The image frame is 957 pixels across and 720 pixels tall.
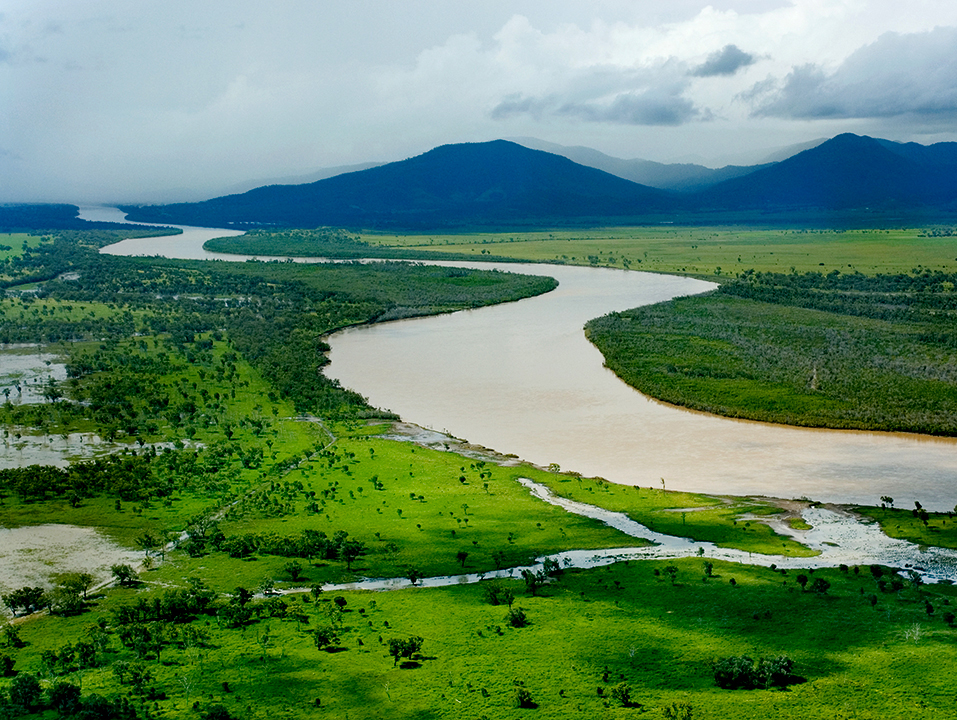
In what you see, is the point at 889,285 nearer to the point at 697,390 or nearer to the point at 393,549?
the point at 697,390

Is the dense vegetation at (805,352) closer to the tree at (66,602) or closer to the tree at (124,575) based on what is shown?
the tree at (124,575)

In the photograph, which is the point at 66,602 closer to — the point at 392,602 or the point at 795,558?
the point at 392,602

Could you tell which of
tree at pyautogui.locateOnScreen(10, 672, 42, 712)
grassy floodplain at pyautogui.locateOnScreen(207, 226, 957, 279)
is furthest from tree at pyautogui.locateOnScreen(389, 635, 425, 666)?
grassy floodplain at pyautogui.locateOnScreen(207, 226, 957, 279)

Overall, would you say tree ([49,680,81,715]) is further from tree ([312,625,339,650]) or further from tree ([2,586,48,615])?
tree ([2,586,48,615])

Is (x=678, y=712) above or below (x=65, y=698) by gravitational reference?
below

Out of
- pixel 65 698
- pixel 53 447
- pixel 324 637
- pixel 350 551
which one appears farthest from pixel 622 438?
pixel 65 698

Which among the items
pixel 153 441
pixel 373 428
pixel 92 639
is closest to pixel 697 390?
pixel 373 428

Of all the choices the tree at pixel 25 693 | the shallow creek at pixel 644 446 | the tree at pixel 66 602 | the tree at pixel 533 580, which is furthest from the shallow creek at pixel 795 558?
the tree at pixel 25 693
